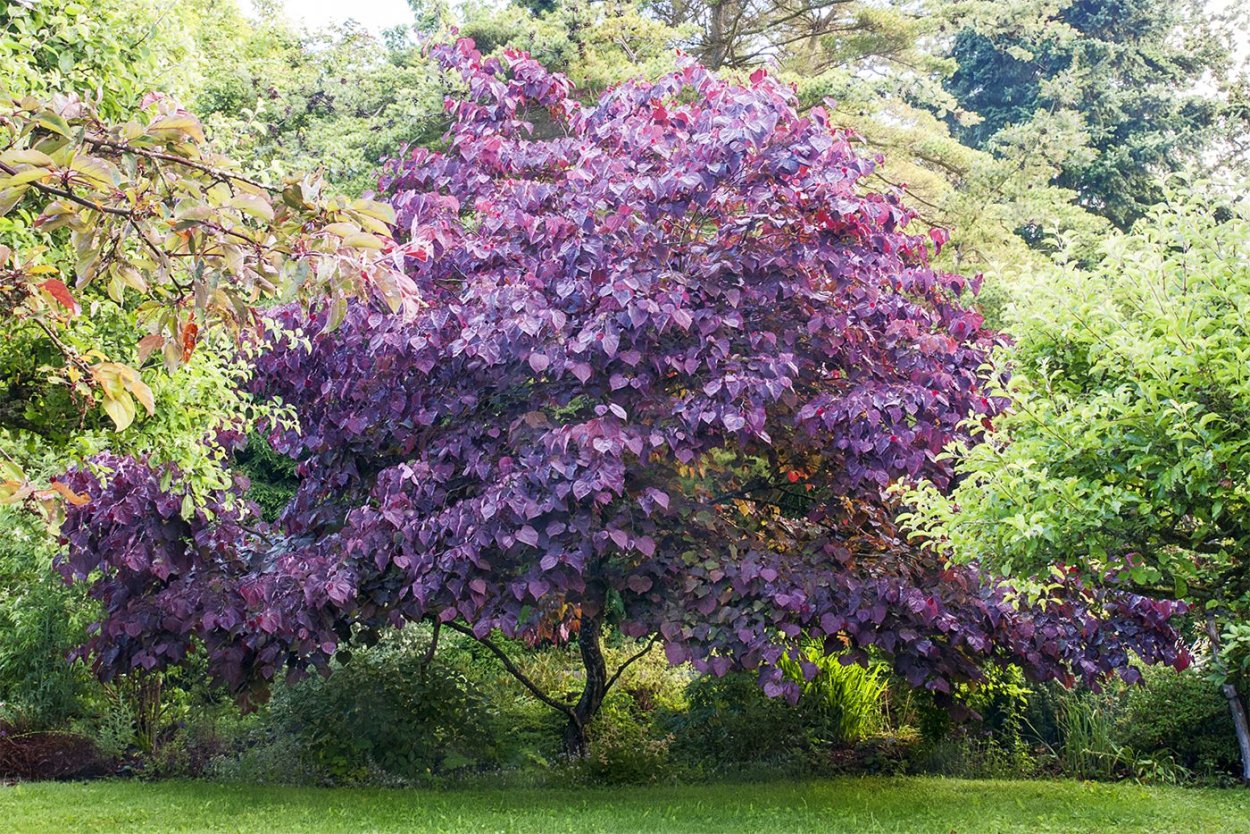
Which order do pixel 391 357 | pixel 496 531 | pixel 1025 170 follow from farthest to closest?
pixel 1025 170, pixel 391 357, pixel 496 531

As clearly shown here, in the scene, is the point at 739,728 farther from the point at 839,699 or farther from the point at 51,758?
the point at 51,758

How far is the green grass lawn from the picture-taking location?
5785 millimetres

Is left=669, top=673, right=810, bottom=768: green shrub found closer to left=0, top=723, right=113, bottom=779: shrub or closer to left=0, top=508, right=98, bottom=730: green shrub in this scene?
left=0, top=723, right=113, bottom=779: shrub

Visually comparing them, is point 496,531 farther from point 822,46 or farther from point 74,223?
point 822,46

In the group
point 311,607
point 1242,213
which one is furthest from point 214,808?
point 1242,213

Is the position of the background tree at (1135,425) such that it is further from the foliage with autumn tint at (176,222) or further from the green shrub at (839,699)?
the green shrub at (839,699)

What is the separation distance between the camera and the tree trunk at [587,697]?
24.8ft

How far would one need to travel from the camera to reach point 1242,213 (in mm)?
3416

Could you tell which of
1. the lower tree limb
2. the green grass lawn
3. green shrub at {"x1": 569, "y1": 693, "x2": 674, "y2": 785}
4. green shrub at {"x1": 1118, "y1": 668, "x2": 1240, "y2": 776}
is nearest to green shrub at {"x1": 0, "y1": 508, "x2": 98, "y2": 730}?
the green grass lawn

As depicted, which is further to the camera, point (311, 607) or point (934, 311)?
point (934, 311)

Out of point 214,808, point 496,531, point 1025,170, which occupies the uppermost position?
point 1025,170

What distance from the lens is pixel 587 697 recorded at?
7789 mm

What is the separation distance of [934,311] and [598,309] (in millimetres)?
2139

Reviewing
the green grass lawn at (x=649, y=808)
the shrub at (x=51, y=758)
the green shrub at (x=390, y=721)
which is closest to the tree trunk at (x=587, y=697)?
the green shrub at (x=390, y=721)
